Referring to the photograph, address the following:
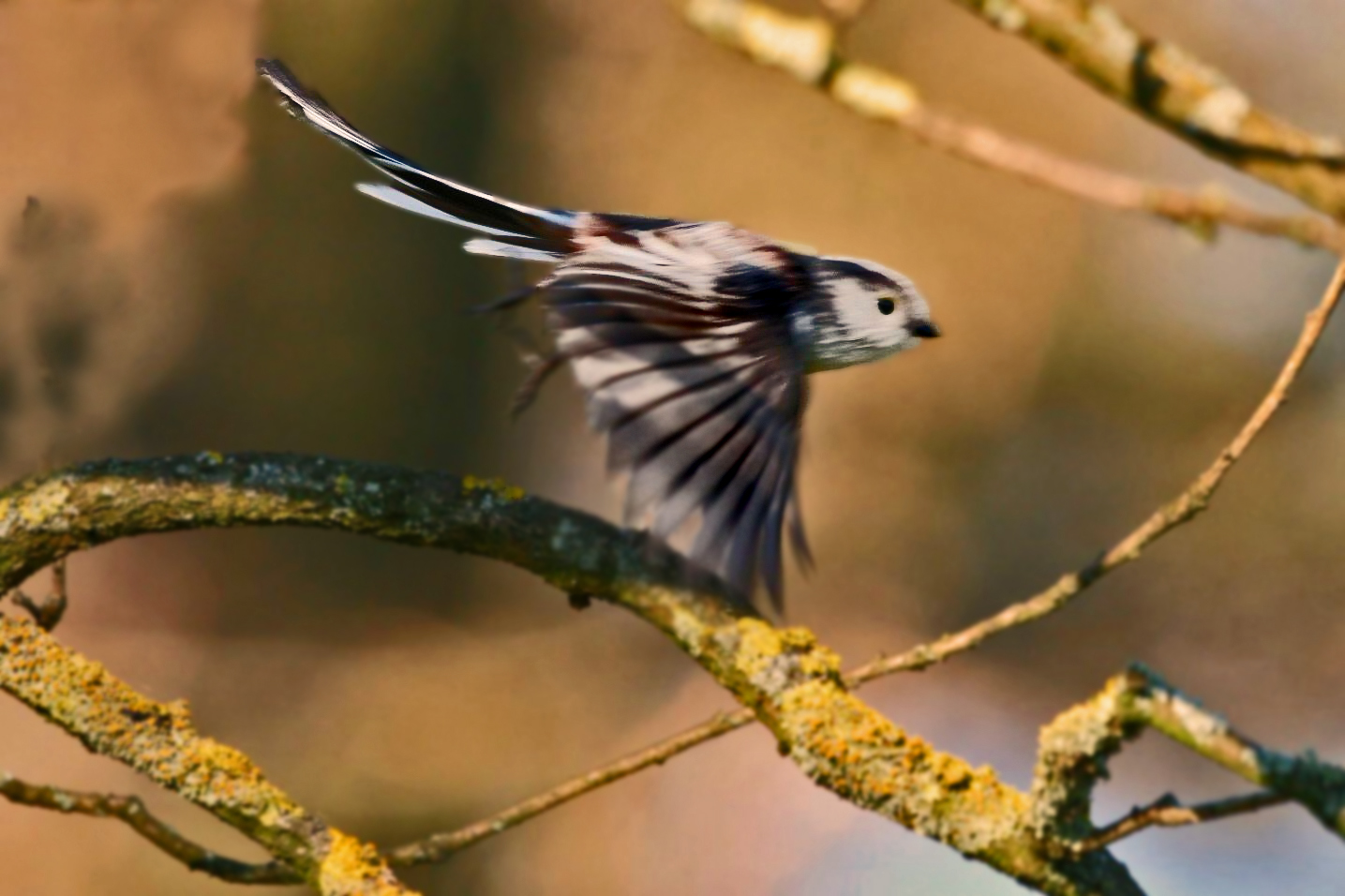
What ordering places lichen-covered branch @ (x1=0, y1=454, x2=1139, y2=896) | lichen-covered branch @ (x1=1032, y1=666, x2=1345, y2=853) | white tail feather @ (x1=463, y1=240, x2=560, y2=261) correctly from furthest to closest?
white tail feather @ (x1=463, y1=240, x2=560, y2=261), lichen-covered branch @ (x1=0, y1=454, x2=1139, y2=896), lichen-covered branch @ (x1=1032, y1=666, x2=1345, y2=853)

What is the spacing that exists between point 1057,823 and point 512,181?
1828 mm

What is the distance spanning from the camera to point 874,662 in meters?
0.92

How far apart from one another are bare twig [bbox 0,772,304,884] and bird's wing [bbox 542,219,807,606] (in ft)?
1.23

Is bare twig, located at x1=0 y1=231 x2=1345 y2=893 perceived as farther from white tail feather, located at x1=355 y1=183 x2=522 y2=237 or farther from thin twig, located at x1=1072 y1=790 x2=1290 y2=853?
white tail feather, located at x1=355 y1=183 x2=522 y2=237

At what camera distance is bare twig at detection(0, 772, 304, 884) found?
0.89 metres

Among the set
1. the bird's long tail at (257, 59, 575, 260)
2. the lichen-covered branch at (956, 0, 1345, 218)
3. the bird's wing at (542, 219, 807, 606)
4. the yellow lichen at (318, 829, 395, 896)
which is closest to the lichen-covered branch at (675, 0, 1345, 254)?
the lichen-covered branch at (956, 0, 1345, 218)

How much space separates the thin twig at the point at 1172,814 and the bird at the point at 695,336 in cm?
28

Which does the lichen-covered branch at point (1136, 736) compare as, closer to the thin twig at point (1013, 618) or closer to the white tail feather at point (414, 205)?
the thin twig at point (1013, 618)

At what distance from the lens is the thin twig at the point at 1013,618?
2.38 ft

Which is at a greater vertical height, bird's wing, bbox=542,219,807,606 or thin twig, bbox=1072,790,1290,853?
bird's wing, bbox=542,219,807,606

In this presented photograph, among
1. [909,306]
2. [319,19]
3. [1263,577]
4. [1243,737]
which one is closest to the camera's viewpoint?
[1243,737]

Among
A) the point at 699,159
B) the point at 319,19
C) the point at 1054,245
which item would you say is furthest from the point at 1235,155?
the point at 319,19

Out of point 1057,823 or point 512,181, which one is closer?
point 1057,823

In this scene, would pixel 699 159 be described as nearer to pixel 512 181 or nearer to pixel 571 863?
pixel 512 181
